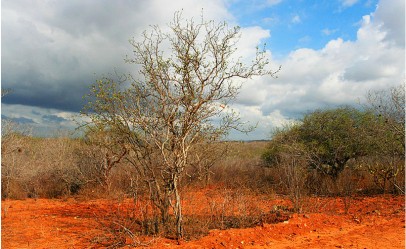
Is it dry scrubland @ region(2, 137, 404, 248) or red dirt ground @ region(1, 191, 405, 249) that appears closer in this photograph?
red dirt ground @ region(1, 191, 405, 249)

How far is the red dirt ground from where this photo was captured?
24.3 ft

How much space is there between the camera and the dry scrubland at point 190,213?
25.4 feet

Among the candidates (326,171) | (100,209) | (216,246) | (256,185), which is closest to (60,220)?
(100,209)

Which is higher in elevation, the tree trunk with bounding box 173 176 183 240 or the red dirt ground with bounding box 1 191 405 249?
the tree trunk with bounding box 173 176 183 240

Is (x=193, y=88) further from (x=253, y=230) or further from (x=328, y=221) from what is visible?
(x=328, y=221)

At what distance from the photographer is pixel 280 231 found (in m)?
8.30

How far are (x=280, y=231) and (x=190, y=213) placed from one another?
301 cm

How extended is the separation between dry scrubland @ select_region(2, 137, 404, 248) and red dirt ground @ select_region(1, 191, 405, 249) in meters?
0.02

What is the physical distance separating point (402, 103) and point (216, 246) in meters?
10.2

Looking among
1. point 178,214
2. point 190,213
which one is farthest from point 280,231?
point 190,213

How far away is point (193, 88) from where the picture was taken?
26.1ft

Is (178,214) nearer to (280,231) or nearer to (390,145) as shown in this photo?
(280,231)

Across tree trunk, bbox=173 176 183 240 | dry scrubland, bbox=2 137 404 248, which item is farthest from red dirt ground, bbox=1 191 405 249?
tree trunk, bbox=173 176 183 240

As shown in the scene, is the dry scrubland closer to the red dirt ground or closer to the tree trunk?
the red dirt ground
